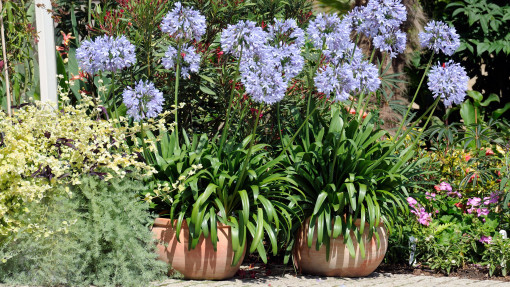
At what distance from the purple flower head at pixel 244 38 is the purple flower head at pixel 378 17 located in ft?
2.66

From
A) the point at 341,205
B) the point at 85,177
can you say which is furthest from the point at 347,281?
the point at 85,177

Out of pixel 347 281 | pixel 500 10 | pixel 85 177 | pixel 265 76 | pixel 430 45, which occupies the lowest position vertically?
pixel 347 281

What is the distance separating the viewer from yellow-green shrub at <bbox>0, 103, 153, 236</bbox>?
381cm

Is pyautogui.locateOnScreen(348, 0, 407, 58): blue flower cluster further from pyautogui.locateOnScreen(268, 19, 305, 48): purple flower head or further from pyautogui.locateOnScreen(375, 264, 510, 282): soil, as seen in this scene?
pyautogui.locateOnScreen(375, 264, 510, 282): soil

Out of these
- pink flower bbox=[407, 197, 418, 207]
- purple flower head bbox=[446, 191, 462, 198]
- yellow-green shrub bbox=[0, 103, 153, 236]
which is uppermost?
yellow-green shrub bbox=[0, 103, 153, 236]

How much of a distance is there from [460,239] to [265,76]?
249cm

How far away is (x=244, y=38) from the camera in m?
3.93

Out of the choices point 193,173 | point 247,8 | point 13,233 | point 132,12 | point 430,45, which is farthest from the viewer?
point 247,8

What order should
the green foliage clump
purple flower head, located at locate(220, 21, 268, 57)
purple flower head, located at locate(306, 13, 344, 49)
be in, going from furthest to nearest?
1. purple flower head, located at locate(306, 13, 344, 49)
2. purple flower head, located at locate(220, 21, 268, 57)
3. the green foliage clump

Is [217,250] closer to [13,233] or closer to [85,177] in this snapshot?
[85,177]

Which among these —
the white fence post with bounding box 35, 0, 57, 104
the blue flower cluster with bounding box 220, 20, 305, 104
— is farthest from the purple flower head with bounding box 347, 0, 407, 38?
the white fence post with bounding box 35, 0, 57, 104

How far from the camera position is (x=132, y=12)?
16.5 ft

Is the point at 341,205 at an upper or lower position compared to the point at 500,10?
lower

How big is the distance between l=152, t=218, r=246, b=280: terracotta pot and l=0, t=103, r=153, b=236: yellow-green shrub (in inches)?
18.0
